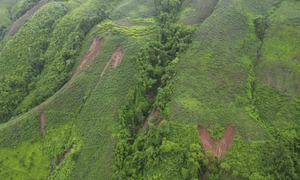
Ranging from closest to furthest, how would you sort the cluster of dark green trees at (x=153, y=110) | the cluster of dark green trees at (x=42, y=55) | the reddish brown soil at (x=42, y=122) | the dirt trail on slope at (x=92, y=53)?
the cluster of dark green trees at (x=153, y=110) < the reddish brown soil at (x=42, y=122) < the cluster of dark green trees at (x=42, y=55) < the dirt trail on slope at (x=92, y=53)

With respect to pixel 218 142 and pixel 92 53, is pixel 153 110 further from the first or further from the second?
pixel 92 53

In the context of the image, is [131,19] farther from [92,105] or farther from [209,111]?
[209,111]

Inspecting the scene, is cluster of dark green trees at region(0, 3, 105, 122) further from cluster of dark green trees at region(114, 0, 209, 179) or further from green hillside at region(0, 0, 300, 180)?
cluster of dark green trees at region(114, 0, 209, 179)

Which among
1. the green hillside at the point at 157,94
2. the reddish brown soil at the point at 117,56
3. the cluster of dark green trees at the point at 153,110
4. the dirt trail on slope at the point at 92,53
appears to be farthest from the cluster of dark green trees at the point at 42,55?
the cluster of dark green trees at the point at 153,110

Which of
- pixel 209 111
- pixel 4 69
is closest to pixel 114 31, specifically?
pixel 4 69

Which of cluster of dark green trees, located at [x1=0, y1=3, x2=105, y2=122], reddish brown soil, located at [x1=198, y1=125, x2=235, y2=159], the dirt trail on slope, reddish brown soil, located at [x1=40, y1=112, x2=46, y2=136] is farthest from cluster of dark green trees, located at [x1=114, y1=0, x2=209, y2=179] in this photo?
cluster of dark green trees, located at [x1=0, y1=3, x2=105, y2=122]

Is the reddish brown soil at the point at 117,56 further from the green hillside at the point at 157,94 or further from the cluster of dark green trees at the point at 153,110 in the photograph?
the cluster of dark green trees at the point at 153,110
